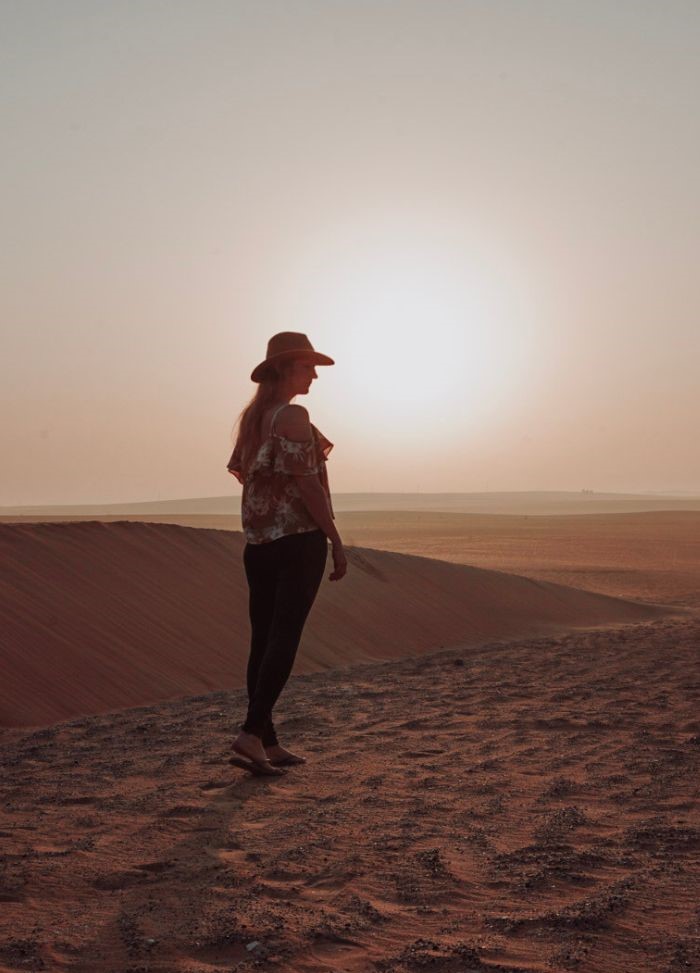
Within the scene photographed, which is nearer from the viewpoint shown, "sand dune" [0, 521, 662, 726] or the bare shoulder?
the bare shoulder

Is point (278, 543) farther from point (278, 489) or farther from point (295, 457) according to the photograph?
point (295, 457)

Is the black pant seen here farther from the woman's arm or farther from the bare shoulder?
the bare shoulder

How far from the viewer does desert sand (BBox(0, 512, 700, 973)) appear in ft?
10.2

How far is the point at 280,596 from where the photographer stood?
536 cm

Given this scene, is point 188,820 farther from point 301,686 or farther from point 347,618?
point 347,618

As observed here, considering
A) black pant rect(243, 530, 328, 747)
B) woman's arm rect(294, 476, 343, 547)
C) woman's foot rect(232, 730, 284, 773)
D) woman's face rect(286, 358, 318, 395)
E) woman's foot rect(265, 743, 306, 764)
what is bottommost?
woman's foot rect(265, 743, 306, 764)

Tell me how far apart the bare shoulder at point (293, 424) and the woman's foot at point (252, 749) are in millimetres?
1590

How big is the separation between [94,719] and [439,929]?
528 centimetres

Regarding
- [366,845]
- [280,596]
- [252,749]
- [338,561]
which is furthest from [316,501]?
[366,845]

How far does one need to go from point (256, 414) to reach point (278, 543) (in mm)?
752

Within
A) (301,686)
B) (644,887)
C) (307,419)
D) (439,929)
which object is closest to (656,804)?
(644,887)

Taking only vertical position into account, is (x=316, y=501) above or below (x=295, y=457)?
below

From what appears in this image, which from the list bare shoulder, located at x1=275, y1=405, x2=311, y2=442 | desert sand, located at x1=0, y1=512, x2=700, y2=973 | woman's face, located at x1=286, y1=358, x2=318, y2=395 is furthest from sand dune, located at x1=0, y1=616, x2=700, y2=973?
woman's face, located at x1=286, y1=358, x2=318, y2=395

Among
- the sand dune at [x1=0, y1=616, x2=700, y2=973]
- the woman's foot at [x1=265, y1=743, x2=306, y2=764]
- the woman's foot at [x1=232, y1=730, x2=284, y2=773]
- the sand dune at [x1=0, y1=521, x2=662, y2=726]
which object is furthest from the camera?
the sand dune at [x1=0, y1=521, x2=662, y2=726]
